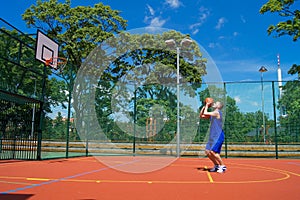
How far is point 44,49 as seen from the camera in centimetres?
1120

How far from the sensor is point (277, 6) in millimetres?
14453

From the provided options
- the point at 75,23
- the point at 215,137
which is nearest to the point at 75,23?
the point at 75,23

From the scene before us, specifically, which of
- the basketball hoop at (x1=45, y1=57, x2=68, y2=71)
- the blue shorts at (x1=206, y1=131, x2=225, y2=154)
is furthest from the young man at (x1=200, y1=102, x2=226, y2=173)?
the basketball hoop at (x1=45, y1=57, x2=68, y2=71)

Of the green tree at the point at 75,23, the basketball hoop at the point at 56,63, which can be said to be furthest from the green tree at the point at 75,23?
the basketball hoop at the point at 56,63

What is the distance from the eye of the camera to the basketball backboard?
10.8 metres

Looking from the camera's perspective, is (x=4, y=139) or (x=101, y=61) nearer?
(x=4, y=139)

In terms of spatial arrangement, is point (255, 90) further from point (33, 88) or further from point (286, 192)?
point (33, 88)

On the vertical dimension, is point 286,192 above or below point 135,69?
below

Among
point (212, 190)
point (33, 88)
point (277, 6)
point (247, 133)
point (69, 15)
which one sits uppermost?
point (69, 15)

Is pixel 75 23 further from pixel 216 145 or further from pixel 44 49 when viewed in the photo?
pixel 216 145

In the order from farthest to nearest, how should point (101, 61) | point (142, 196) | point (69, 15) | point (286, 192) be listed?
point (69, 15) → point (101, 61) → point (286, 192) → point (142, 196)

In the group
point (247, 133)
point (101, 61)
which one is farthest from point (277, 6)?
point (101, 61)

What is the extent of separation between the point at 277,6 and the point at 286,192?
41.1 ft

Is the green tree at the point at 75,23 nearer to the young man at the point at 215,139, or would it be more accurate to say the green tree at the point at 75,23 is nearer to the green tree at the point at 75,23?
the green tree at the point at 75,23
